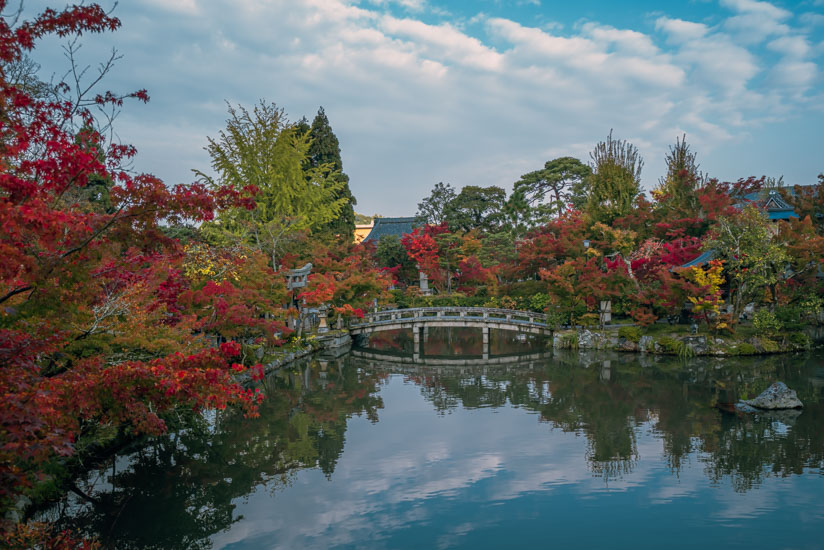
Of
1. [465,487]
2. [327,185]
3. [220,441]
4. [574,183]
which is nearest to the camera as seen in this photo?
[465,487]

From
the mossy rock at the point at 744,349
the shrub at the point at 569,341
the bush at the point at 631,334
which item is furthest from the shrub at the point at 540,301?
the mossy rock at the point at 744,349

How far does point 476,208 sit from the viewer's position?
132 ft

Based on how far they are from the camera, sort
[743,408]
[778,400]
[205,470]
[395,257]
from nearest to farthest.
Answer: [205,470] → [778,400] → [743,408] → [395,257]

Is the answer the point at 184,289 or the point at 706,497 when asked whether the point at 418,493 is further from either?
the point at 184,289

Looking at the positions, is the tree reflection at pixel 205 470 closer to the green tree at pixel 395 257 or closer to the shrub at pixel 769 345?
the shrub at pixel 769 345

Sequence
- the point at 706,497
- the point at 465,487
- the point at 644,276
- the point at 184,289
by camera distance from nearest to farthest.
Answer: the point at 706,497, the point at 465,487, the point at 184,289, the point at 644,276

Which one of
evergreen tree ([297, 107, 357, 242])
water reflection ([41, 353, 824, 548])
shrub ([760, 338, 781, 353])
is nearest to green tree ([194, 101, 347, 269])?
evergreen tree ([297, 107, 357, 242])

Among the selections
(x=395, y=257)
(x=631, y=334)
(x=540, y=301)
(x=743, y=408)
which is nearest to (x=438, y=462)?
(x=743, y=408)

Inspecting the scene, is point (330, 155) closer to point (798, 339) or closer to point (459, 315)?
point (459, 315)

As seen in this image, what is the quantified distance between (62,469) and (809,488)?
13064mm

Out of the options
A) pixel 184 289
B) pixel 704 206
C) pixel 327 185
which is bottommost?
pixel 184 289

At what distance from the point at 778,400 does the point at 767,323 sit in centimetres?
873

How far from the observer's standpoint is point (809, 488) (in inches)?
377

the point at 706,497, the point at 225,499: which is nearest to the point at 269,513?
the point at 225,499
